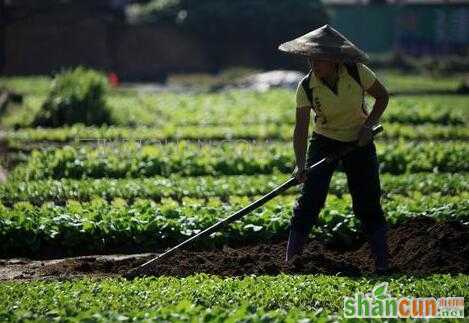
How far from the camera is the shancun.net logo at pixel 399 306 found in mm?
6422

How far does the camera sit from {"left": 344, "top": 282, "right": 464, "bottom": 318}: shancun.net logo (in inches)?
253

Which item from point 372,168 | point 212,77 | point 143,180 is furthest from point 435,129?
point 212,77

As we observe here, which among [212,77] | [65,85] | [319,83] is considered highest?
[319,83]

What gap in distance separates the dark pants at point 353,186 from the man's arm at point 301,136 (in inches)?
4.8

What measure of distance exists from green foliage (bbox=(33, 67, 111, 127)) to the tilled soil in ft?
37.5

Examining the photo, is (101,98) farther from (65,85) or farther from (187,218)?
(187,218)

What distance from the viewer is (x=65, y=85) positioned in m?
20.9

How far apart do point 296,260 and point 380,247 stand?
0.72 m

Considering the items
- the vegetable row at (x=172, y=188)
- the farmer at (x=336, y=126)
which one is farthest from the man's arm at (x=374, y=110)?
the vegetable row at (x=172, y=188)

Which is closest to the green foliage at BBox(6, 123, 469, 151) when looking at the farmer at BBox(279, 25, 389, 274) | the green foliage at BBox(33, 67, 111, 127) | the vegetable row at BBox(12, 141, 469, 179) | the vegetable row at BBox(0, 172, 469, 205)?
the green foliage at BBox(33, 67, 111, 127)

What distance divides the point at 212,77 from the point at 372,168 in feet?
112

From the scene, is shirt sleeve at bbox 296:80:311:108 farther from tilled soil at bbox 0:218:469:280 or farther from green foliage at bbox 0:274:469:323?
green foliage at bbox 0:274:469:323

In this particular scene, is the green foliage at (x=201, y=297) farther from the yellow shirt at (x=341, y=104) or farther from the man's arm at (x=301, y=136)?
the yellow shirt at (x=341, y=104)

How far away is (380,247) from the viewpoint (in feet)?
26.5
